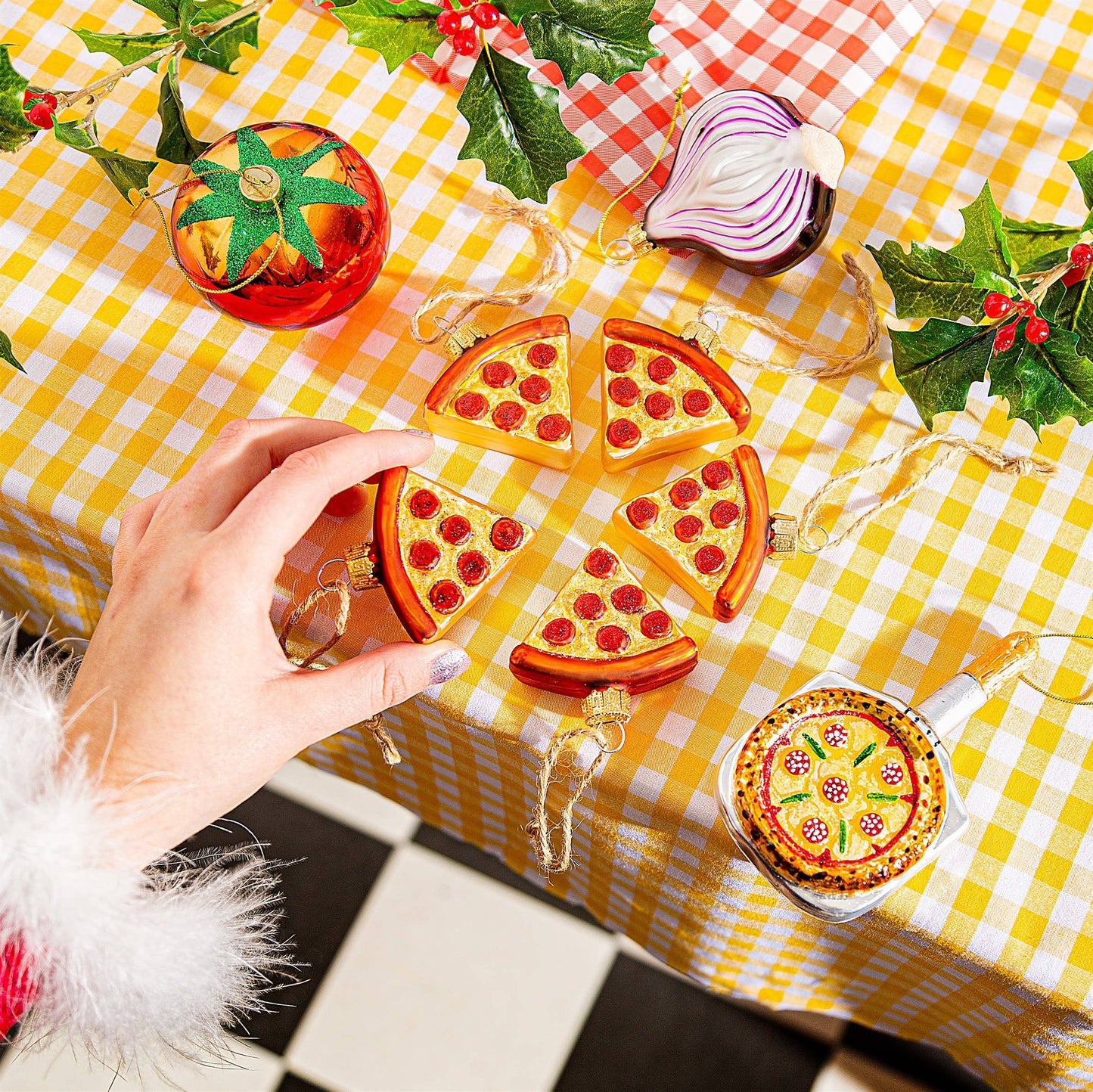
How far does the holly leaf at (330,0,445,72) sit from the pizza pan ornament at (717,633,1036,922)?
713 mm

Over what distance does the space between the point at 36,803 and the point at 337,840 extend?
33.9 inches

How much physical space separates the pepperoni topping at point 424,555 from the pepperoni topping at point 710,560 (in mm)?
255

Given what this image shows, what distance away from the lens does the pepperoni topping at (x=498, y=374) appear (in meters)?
0.96

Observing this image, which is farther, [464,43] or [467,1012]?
[467,1012]

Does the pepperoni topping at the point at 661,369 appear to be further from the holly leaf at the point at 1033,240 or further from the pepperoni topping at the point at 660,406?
the holly leaf at the point at 1033,240

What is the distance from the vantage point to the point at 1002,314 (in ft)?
2.89

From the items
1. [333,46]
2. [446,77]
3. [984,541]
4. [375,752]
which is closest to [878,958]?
[984,541]

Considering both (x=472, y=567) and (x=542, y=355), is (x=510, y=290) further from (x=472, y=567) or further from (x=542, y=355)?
(x=472, y=567)

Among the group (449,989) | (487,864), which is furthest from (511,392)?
(449,989)

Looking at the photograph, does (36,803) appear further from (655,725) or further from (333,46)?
(333,46)

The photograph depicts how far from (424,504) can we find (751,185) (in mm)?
466

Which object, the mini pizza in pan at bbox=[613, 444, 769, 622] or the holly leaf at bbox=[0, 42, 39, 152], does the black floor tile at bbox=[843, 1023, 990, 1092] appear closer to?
the mini pizza in pan at bbox=[613, 444, 769, 622]

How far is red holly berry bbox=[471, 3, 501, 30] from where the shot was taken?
888 mm

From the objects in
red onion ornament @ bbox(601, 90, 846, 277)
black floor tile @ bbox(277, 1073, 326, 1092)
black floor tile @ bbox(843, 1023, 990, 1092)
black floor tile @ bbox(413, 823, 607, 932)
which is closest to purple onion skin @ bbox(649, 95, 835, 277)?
red onion ornament @ bbox(601, 90, 846, 277)
